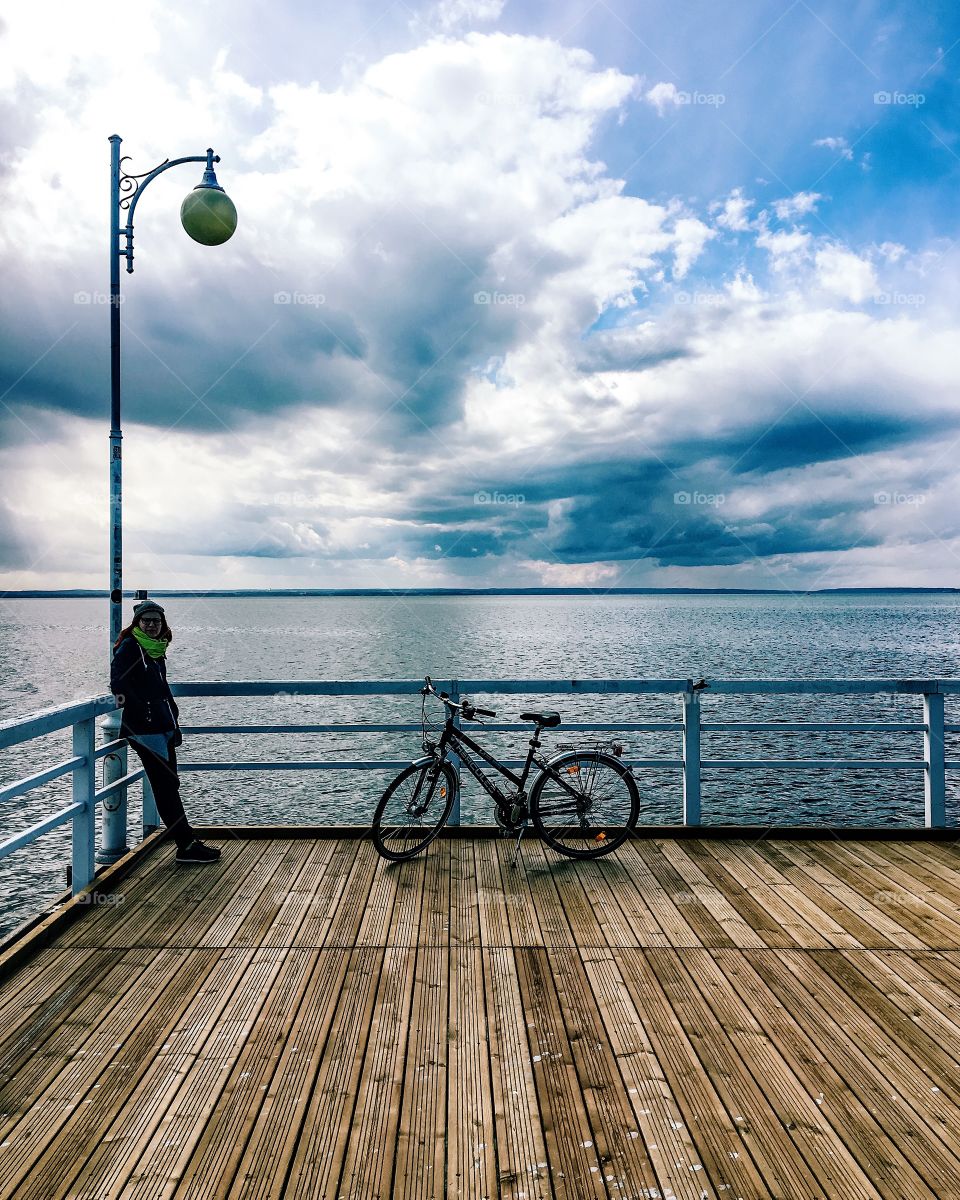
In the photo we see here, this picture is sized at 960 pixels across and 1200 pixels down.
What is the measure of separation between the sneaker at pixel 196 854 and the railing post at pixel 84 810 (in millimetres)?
654

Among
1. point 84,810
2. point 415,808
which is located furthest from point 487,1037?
point 84,810

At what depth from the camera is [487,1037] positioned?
310 cm

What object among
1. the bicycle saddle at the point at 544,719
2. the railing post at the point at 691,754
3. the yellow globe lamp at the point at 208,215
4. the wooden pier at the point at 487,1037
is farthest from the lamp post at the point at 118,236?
the railing post at the point at 691,754

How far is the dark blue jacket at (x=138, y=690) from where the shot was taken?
5.17 metres

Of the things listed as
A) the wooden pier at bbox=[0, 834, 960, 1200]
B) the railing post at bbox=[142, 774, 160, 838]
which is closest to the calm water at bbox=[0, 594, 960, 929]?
the railing post at bbox=[142, 774, 160, 838]

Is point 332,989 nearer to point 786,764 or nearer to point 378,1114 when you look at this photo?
point 378,1114

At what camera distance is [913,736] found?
23281 millimetres

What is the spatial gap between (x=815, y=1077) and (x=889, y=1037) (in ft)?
1.70

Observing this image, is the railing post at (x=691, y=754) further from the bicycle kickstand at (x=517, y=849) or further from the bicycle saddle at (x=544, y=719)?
the bicycle kickstand at (x=517, y=849)

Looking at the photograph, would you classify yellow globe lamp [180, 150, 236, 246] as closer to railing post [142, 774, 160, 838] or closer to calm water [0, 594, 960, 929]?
railing post [142, 774, 160, 838]

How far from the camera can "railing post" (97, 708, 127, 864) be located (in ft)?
17.0

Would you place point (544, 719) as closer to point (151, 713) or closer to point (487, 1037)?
point (487, 1037)

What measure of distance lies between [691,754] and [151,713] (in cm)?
399

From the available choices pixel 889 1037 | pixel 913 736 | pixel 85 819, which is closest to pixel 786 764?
pixel 889 1037
